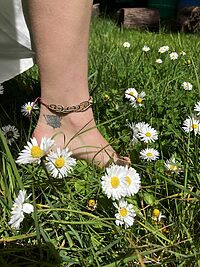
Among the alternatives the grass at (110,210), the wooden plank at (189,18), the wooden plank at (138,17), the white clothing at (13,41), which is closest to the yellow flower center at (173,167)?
the grass at (110,210)

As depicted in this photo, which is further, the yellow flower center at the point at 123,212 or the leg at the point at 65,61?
the leg at the point at 65,61

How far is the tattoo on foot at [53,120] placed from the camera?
115 cm

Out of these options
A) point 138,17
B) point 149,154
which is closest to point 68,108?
point 149,154

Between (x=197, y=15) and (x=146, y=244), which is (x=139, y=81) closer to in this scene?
(x=146, y=244)

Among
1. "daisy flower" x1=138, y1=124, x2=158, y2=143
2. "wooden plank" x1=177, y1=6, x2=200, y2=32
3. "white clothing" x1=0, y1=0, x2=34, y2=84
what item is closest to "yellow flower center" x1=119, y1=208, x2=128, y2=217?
"daisy flower" x1=138, y1=124, x2=158, y2=143

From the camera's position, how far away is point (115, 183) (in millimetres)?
845

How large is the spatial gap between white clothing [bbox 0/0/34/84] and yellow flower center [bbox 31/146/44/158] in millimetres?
537

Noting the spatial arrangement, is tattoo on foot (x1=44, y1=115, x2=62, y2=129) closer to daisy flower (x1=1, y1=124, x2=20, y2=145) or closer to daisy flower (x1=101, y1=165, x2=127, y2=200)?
daisy flower (x1=1, y1=124, x2=20, y2=145)

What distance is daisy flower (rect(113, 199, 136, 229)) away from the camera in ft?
2.77

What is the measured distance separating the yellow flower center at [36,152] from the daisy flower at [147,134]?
1.07 ft

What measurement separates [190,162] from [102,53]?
1.10 m

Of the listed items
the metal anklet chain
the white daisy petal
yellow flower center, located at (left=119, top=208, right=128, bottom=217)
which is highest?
the metal anklet chain

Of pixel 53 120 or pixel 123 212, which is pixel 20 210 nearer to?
pixel 123 212

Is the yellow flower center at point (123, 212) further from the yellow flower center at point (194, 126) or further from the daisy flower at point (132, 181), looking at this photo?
the yellow flower center at point (194, 126)
